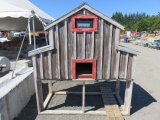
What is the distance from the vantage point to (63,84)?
11.9 meters

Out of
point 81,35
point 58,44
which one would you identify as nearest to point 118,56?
point 81,35

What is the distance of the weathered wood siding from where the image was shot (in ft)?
22.0

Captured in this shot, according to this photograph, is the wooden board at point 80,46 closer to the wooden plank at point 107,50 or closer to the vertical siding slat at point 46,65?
the wooden plank at point 107,50

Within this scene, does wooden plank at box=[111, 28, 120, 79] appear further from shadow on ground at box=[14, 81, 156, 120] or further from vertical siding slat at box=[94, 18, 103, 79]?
shadow on ground at box=[14, 81, 156, 120]

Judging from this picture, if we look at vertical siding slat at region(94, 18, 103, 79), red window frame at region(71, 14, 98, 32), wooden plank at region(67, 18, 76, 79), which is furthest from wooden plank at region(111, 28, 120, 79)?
wooden plank at region(67, 18, 76, 79)

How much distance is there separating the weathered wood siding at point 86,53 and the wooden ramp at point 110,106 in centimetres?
175

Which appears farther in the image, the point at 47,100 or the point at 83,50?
the point at 47,100

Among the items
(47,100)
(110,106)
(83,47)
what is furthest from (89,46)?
(47,100)

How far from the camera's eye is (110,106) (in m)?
8.38

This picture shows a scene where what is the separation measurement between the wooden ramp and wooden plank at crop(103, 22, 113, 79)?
1.78m

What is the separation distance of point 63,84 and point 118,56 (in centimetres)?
592

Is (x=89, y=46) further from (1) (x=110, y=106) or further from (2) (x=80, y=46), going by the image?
(1) (x=110, y=106)

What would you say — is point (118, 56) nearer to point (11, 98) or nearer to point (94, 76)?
point (94, 76)

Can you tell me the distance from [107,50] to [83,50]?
959 mm
